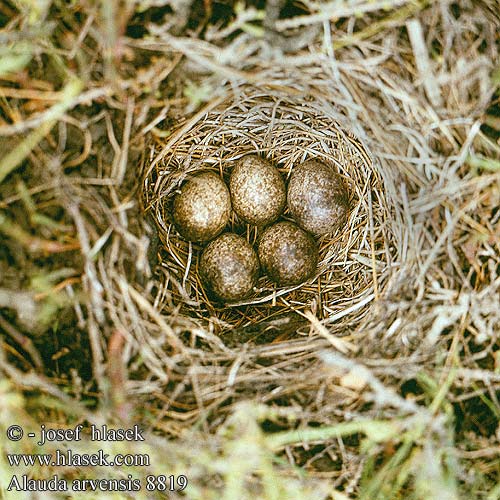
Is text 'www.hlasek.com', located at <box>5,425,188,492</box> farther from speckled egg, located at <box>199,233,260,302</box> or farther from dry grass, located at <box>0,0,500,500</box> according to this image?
speckled egg, located at <box>199,233,260,302</box>

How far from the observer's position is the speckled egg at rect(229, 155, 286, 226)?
206cm

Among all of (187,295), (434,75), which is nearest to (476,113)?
(434,75)

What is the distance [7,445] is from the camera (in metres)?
1.47

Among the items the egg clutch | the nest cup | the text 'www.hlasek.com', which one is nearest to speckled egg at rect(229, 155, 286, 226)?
the egg clutch

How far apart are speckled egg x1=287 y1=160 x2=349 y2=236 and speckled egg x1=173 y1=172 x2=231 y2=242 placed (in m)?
0.27

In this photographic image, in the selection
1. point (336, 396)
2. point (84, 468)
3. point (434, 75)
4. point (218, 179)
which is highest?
point (434, 75)

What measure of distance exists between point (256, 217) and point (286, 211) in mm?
181

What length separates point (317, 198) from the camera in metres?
2.05

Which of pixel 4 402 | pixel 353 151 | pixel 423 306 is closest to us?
pixel 4 402

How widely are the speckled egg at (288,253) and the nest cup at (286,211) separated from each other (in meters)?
0.09

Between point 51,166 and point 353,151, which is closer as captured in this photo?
point 51,166

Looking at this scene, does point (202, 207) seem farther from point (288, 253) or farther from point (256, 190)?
point (288, 253)

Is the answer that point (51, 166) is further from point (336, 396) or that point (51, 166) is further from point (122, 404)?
point (336, 396)

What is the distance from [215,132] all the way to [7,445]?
1.27 meters
